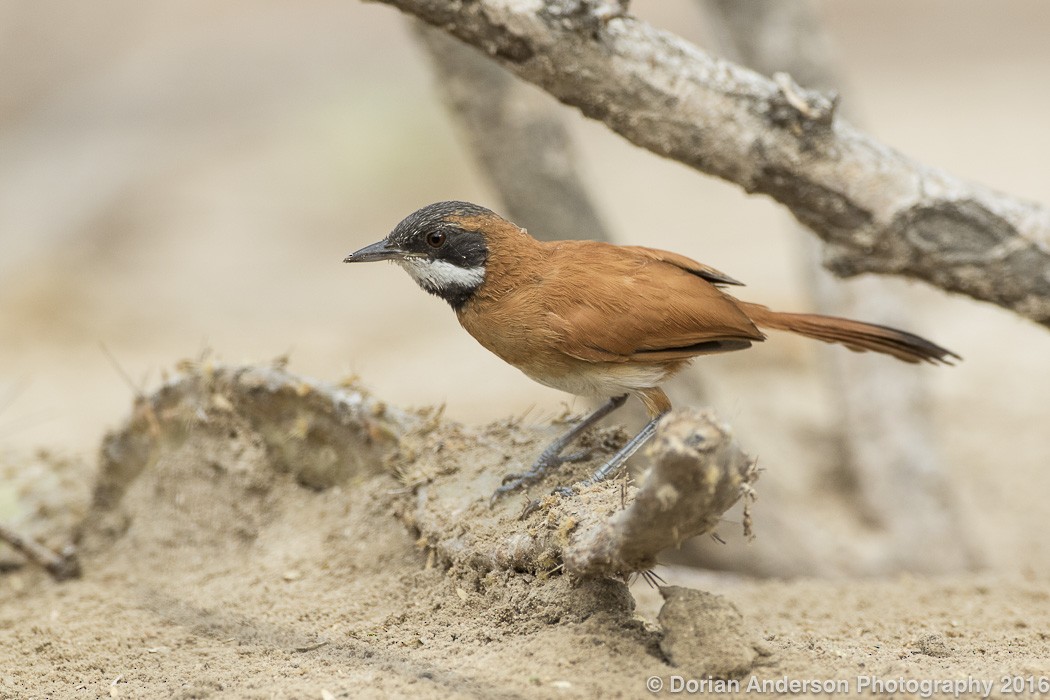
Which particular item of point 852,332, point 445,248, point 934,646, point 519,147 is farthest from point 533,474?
point 519,147

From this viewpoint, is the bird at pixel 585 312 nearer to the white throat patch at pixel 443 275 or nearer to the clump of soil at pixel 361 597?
the white throat patch at pixel 443 275

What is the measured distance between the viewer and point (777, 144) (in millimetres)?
4031

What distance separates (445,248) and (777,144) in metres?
1.38

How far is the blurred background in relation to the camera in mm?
7883

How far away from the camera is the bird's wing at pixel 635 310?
345cm

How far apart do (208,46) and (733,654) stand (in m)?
14.7

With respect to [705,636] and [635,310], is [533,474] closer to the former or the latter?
[635,310]

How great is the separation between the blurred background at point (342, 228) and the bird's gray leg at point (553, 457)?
257cm

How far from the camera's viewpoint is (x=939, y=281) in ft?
13.9

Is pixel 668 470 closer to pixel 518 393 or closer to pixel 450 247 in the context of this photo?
pixel 450 247

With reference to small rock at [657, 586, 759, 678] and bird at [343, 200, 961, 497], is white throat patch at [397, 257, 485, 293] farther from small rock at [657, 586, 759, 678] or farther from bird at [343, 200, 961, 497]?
small rock at [657, 586, 759, 678]

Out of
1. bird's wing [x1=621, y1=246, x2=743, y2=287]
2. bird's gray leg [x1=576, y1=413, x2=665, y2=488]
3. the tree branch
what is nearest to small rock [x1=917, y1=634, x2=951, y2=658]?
bird's gray leg [x1=576, y1=413, x2=665, y2=488]

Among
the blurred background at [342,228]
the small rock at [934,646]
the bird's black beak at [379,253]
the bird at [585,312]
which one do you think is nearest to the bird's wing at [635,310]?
the bird at [585,312]

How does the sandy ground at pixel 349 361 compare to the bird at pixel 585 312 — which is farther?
the bird at pixel 585 312
